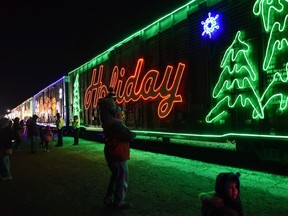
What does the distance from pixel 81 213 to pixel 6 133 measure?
13.1 ft

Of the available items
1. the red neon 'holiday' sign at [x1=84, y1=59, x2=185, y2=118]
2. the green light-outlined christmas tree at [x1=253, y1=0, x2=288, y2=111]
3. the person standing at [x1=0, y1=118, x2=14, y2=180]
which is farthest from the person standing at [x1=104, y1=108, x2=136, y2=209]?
the red neon 'holiday' sign at [x1=84, y1=59, x2=185, y2=118]

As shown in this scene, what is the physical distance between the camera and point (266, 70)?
23.8ft

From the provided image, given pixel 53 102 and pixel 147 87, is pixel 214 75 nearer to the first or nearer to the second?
pixel 147 87

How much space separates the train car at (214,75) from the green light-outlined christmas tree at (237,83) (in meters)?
0.02

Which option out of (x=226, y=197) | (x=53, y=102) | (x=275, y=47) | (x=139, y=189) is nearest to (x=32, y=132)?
(x=139, y=189)

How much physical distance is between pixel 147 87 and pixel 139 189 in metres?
5.64

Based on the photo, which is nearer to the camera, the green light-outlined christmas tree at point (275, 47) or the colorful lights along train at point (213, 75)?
the green light-outlined christmas tree at point (275, 47)

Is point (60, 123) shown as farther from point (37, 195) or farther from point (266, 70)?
point (266, 70)

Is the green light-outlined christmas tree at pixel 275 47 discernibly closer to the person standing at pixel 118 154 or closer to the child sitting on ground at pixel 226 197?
the person standing at pixel 118 154

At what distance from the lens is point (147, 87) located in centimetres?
1224

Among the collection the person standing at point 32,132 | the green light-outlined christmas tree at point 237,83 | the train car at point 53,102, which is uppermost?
the train car at point 53,102

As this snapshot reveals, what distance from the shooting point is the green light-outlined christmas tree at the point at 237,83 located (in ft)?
24.9

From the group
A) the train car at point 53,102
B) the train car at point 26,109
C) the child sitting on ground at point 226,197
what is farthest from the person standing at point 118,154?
the train car at point 26,109

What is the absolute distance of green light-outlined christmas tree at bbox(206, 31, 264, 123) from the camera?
7.58m
